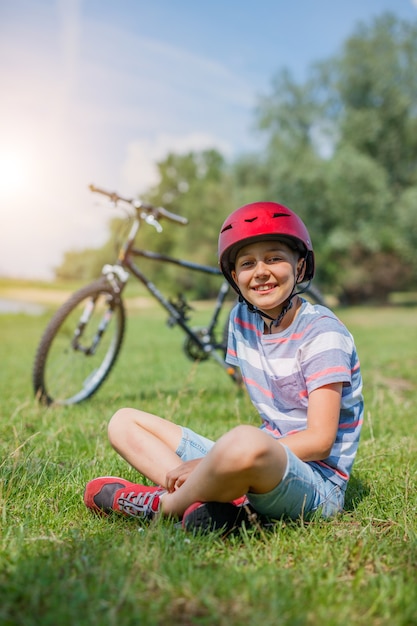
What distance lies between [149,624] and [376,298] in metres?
29.7

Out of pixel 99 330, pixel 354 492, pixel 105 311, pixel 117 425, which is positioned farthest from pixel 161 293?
pixel 354 492

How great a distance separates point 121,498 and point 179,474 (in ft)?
0.94

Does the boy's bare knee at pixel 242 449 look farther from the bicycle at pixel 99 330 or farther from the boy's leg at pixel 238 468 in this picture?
the bicycle at pixel 99 330

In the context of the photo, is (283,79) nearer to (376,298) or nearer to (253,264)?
(376,298)

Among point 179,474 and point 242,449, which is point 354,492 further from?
point 242,449

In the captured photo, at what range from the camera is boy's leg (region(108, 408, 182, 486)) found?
262 centimetres

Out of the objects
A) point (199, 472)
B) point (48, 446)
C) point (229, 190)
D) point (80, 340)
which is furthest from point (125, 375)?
point (229, 190)

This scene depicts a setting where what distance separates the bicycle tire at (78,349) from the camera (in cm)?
453

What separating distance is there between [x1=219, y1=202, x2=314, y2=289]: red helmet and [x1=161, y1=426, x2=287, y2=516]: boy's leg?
88 cm

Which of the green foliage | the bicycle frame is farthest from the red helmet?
the green foliage

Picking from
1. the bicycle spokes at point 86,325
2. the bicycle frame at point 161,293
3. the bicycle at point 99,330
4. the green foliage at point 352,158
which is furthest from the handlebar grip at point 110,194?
the green foliage at point 352,158

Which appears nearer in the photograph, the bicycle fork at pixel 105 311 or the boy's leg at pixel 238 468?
the boy's leg at pixel 238 468

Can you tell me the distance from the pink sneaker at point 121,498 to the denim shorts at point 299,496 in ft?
1.41

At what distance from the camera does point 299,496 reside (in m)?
2.29
